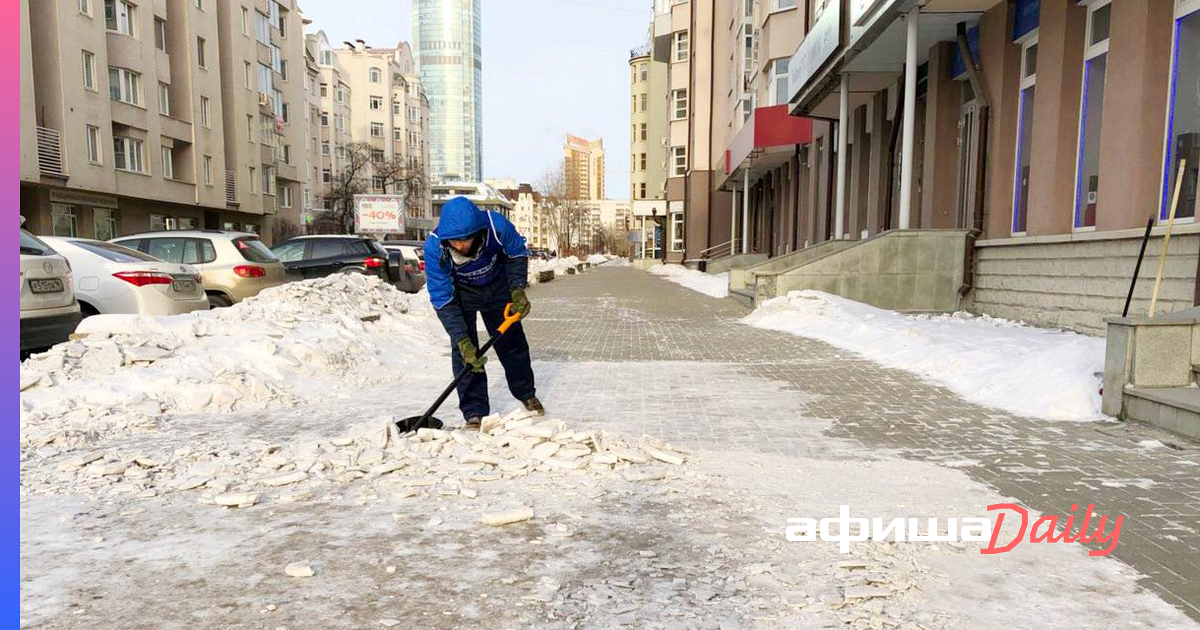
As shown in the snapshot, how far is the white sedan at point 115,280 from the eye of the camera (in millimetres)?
8773

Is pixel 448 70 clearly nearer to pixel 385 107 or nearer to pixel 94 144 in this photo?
pixel 385 107

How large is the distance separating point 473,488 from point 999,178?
11120 mm

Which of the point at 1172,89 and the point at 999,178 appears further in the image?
the point at 999,178

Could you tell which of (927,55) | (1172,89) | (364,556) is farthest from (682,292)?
(364,556)

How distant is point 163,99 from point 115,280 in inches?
1160

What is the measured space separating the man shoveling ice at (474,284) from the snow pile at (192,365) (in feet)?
6.18

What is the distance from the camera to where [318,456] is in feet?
14.4

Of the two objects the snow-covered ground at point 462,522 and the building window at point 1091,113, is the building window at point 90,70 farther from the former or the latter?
the building window at point 1091,113

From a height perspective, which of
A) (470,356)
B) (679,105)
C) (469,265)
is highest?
(679,105)

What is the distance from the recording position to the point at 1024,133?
37.8 ft

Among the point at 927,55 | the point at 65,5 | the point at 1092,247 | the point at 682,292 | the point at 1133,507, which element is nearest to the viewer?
the point at 1133,507

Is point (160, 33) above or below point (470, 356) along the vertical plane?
above

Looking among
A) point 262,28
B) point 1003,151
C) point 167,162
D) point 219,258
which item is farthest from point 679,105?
point 219,258

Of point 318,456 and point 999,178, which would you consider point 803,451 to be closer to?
point 318,456
